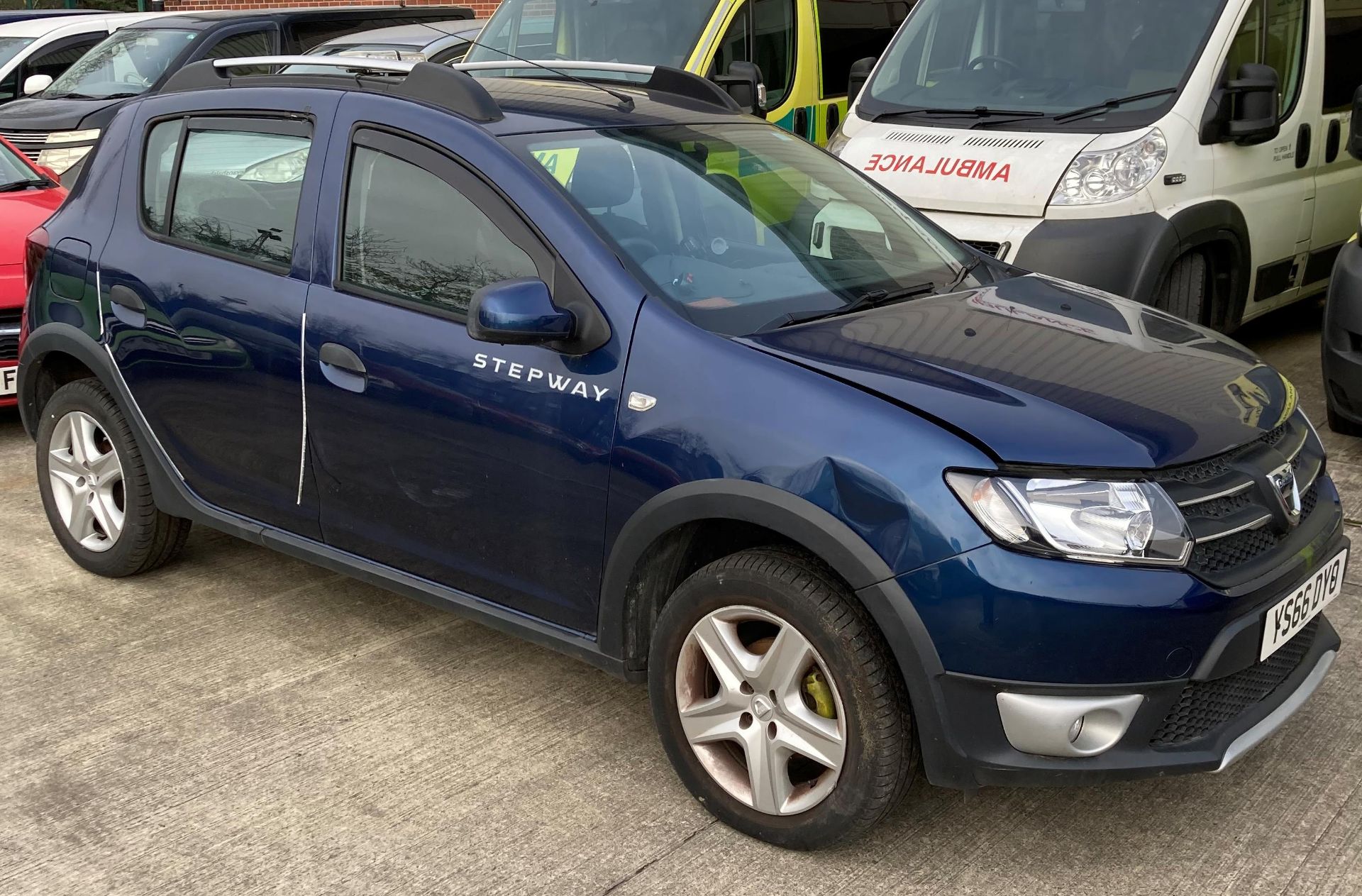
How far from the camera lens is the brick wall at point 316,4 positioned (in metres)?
15.5

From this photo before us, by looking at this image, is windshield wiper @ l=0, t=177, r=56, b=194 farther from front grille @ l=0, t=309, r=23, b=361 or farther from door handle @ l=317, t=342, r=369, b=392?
door handle @ l=317, t=342, r=369, b=392

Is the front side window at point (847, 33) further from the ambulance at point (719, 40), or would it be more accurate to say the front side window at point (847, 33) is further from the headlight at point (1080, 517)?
the headlight at point (1080, 517)

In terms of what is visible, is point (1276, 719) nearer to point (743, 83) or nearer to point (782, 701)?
point (782, 701)

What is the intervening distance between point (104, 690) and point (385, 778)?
1030mm

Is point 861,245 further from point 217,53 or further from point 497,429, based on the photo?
point 217,53

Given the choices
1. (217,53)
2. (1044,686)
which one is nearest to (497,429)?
(1044,686)

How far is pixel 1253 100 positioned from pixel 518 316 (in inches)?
170

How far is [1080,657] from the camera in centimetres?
272

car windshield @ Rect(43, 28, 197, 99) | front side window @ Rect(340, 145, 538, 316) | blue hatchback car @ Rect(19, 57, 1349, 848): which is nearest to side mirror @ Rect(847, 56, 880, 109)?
blue hatchback car @ Rect(19, 57, 1349, 848)

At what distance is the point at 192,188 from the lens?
4.25 metres

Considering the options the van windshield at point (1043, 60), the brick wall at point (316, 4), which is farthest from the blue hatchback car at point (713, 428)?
the brick wall at point (316, 4)

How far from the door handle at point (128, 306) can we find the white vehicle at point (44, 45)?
8.91m

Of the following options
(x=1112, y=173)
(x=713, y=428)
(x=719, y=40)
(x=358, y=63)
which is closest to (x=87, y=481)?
(x=358, y=63)

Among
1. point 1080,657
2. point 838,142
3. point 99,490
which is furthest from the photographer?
point 838,142
